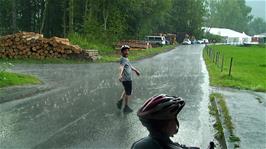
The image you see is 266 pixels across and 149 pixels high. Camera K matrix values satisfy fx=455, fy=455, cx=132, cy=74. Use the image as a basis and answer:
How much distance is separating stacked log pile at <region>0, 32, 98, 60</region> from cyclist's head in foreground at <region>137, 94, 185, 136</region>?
2684 centimetres

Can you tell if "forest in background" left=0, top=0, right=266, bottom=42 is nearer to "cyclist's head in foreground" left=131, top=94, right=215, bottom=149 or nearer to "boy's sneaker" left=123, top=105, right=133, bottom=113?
"boy's sneaker" left=123, top=105, right=133, bottom=113

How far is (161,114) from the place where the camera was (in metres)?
2.51

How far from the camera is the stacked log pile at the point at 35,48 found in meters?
28.5

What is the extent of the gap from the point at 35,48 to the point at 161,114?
1065 inches

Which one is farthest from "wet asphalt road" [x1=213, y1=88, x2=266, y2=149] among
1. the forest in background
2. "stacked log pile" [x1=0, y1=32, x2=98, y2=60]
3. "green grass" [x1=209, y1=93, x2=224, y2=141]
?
the forest in background

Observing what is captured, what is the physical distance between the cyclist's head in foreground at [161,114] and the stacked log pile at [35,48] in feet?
88.1

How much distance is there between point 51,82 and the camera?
17938 millimetres

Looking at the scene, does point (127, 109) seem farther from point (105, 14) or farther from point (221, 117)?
point (105, 14)

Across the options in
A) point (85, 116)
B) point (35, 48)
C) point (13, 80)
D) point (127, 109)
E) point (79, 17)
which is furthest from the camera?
point (79, 17)

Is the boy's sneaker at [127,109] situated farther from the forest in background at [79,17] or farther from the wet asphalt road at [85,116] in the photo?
the forest in background at [79,17]

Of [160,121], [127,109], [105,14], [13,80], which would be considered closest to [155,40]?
[105,14]

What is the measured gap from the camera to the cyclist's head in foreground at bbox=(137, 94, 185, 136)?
2.51m

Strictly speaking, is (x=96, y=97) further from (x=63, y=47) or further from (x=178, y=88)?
(x=63, y=47)

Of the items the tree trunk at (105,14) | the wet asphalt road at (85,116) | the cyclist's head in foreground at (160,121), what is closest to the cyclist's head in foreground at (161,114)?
the cyclist's head in foreground at (160,121)
